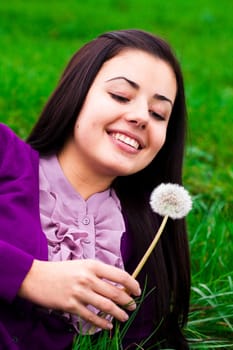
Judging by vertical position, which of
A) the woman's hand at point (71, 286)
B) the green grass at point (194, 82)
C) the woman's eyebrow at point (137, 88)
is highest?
the woman's eyebrow at point (137, 88)

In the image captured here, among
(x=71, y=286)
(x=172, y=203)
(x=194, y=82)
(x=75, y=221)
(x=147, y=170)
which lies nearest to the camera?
(x=71, y=286)

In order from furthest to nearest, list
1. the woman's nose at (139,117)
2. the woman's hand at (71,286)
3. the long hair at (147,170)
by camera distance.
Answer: the long hair at (147,170)
the woman's nose at (139,117)
the woman's hand at (71,286)

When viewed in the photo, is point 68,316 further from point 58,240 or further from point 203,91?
point 203,91

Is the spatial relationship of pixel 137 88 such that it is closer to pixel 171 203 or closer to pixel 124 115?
pixel 124 115

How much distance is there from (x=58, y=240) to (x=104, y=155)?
26cm

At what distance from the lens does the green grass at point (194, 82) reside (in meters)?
2.52

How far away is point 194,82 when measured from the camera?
6.17m

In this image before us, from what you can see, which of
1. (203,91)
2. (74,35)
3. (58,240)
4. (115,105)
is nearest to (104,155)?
(115,105)

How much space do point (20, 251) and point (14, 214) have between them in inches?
6.3

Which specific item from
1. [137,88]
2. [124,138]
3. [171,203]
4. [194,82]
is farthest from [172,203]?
[194,82]

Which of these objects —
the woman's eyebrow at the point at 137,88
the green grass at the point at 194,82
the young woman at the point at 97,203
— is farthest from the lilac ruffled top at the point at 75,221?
the green grass at the point at 194,82

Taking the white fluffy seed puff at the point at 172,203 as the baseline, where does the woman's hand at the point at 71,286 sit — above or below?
below

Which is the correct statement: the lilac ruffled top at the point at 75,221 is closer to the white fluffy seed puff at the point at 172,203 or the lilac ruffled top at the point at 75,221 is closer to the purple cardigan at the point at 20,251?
the purple cardigan at the point at 20,251

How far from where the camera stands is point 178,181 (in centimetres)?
224
